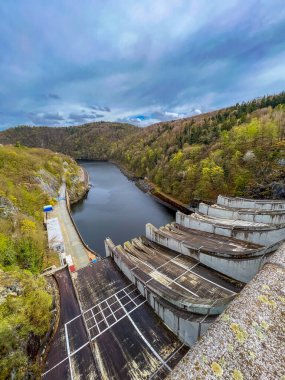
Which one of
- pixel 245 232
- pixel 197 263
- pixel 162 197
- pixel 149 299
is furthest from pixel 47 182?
pixel 245 232

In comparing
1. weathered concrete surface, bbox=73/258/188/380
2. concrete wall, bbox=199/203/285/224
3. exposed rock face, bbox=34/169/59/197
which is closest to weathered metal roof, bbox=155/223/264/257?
concrete wall, bbox=199/203/285/224

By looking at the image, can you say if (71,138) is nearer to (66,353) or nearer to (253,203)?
(253,203)

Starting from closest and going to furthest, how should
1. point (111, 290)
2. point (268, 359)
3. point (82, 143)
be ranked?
point (268, 359)
point (111, 290)
point (82, 143)

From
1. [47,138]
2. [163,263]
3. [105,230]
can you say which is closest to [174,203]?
Answer: [105,230]

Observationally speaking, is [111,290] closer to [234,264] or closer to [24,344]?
[24,344]

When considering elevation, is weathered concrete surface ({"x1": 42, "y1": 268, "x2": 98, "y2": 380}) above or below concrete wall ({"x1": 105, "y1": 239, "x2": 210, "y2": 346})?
A: below

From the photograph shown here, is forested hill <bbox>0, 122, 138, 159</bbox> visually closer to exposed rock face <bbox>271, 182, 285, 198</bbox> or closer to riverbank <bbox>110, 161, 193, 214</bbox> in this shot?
riverbank <bbox>110, 161, 193, 214</bbox>
